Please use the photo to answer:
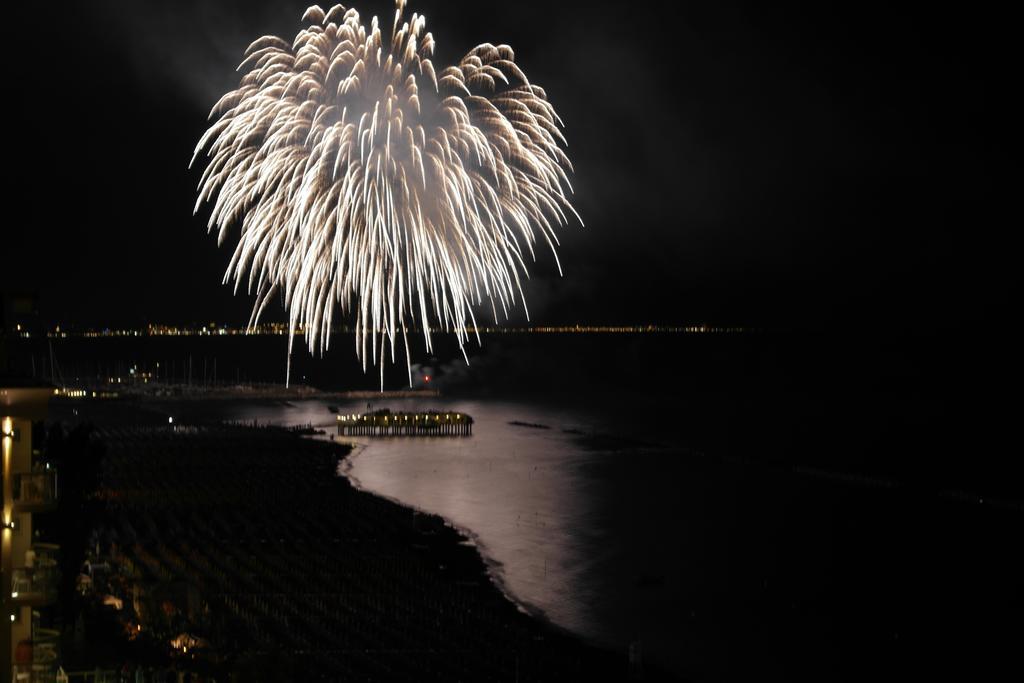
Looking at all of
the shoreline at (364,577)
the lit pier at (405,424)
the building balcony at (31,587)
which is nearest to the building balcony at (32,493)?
the building balcony at (31,587)

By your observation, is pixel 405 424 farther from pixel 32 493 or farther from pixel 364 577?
pixel 32 493

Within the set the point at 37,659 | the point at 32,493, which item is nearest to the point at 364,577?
the point at 37,659

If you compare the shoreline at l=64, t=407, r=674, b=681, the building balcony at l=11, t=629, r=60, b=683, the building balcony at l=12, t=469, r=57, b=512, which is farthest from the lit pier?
the building balcony at l=12, t=469, r=57, b=512

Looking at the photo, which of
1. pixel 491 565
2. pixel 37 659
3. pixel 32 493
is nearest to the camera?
pixel 32 493

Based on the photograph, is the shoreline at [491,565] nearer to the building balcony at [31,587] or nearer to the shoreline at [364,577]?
the shoreline at [364,577]

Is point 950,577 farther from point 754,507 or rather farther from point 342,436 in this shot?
point 342,436

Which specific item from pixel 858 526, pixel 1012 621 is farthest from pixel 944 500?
pixel 1012 621

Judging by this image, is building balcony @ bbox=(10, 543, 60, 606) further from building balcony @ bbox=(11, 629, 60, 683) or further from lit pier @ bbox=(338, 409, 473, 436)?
lit pier @ bbox=(338, 409, 473, 436)

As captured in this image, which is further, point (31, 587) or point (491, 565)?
point (491, 565)
